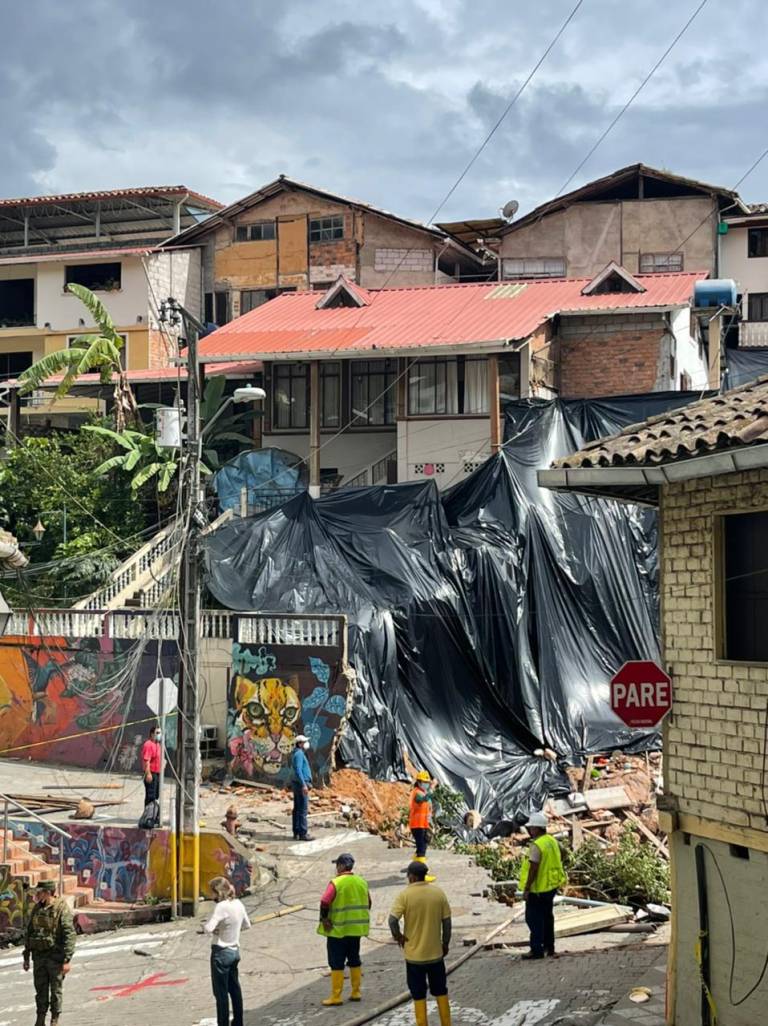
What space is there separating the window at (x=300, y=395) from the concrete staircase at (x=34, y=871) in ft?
59.7

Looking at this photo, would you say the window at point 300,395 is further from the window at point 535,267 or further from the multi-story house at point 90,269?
the window at point 535,267

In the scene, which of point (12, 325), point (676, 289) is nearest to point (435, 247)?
point (676, 289)

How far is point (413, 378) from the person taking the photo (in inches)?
1339

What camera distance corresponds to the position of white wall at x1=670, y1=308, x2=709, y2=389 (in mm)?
34875

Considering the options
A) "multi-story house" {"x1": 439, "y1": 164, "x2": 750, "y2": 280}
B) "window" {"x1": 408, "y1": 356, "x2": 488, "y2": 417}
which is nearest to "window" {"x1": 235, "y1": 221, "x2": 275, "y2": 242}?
"multi-story house" {"x1": 439, "y1": 164, "x2": 750, "y2": 280}

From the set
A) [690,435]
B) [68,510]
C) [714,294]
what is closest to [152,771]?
[690,435]

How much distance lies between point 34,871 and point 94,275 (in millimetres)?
31171

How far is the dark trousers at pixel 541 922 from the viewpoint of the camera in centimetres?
1305

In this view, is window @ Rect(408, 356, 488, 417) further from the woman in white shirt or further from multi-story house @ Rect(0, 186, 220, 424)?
the woman in white shirt

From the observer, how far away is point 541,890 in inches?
A: 510

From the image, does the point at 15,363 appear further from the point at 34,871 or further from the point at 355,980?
the point at 355,980

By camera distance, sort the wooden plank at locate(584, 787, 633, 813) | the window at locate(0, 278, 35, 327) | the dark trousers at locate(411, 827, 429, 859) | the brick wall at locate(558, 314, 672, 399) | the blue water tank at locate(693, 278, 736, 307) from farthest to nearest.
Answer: the window at locate(0, 278, 35, 327)
the blue water tank at locate(693, 278, 736, 307)
the brick wall at locate(558, 314, 672, 399)
the wooden plank at locate(584, 787, 633, 813)
the dark trousers at locate(411, 827, 429, 859)

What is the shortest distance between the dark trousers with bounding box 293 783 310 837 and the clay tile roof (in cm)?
994

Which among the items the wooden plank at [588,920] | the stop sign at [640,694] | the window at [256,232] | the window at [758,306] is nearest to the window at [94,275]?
the window at [256,232]
